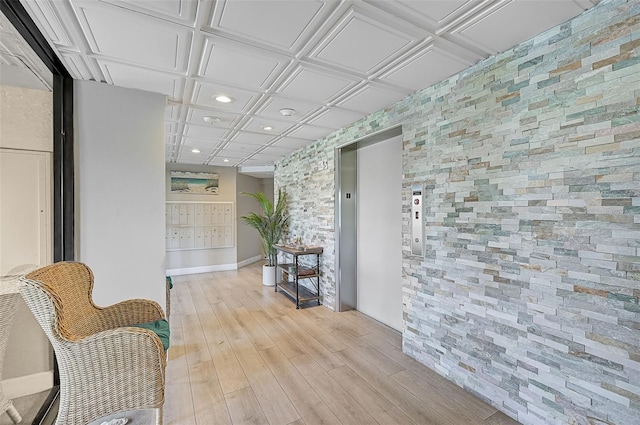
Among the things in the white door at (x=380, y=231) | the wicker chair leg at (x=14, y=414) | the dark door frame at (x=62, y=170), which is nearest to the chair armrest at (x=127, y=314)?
the wicker chair leg at (x=14, y=414)

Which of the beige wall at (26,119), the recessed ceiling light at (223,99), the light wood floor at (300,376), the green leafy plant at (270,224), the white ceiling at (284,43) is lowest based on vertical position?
the light wood floor at (300,376)

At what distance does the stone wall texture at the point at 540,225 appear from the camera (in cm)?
143

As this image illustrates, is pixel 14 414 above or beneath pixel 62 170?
beneath

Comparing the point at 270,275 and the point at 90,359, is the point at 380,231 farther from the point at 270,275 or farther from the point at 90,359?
the point at 90,359

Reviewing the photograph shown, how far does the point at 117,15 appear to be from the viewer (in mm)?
1530

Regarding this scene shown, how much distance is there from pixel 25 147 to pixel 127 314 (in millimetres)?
1350

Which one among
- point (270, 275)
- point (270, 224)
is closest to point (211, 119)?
point (270, 224)

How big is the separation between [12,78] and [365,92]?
8.14 feet

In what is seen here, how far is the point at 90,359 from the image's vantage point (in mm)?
1450

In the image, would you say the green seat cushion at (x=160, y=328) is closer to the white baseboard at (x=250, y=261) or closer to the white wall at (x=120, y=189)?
the white wall at (x=120, y=189)

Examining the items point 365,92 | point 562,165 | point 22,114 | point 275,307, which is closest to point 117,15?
point 22,114

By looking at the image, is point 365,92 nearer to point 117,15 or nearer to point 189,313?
point 117,15

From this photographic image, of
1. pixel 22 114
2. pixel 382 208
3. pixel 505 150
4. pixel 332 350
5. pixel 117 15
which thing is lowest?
pixel 332 350

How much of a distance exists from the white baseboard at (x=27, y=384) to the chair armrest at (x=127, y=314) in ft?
1.75
